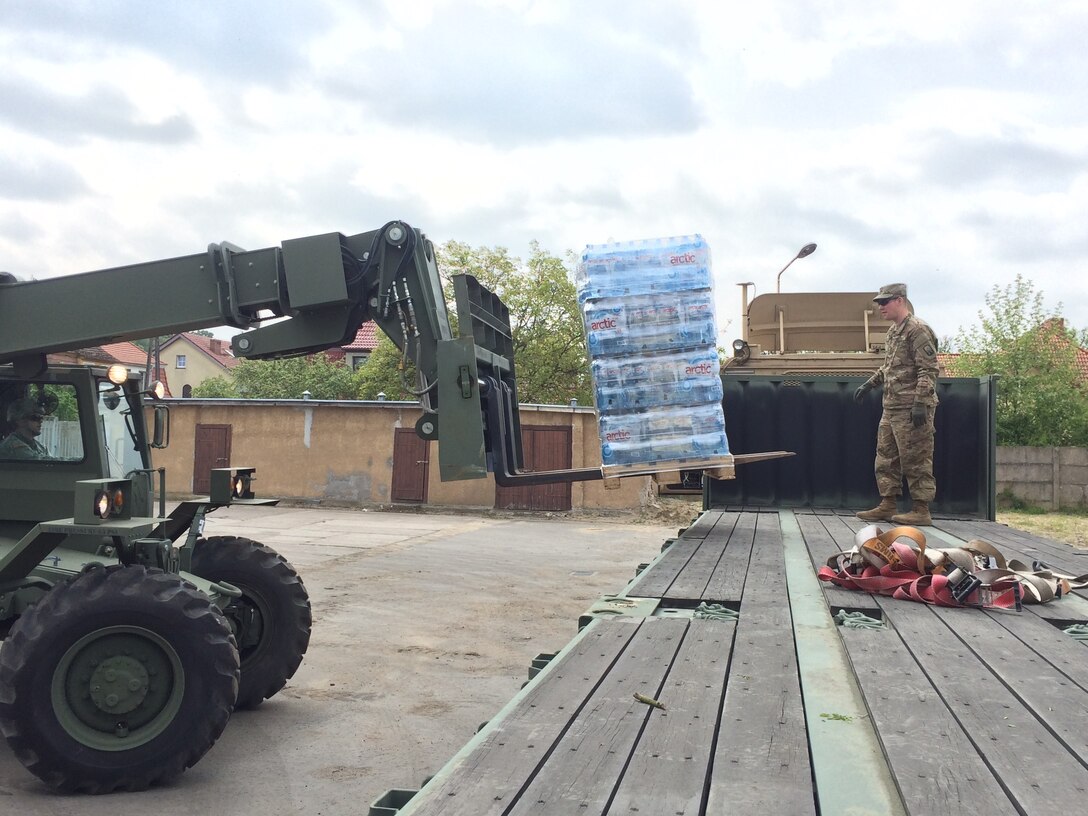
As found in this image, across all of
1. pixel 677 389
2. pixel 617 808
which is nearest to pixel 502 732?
pixel 617 808

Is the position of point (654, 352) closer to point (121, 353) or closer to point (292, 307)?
point (292, 307)

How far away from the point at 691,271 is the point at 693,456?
4.38 feet

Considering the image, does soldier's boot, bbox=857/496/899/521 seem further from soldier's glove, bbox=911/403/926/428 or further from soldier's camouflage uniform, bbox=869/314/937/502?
soldier's glove, bbox=911/403/926/428

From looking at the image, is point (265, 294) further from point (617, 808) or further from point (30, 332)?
point (617, 808)

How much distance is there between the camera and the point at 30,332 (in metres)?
4.98

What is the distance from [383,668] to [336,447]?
16383 mm

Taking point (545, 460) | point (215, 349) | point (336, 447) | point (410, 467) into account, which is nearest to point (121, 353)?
point (336, 447)

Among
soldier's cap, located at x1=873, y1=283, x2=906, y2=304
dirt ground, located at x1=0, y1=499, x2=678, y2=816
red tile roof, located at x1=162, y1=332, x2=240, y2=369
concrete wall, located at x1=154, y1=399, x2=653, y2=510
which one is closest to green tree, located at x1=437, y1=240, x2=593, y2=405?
concrete wall, located at x1=154, y1=399, x2=653, y2=510

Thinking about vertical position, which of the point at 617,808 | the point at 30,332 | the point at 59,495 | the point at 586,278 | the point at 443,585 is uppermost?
the point at 586,278

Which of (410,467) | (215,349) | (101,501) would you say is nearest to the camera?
(101,501)

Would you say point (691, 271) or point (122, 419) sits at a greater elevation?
point (691, 271)

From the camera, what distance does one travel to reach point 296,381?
46031 mm

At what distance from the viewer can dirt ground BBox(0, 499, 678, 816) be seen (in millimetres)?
4320

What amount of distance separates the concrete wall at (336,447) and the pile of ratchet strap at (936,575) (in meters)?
17.3
